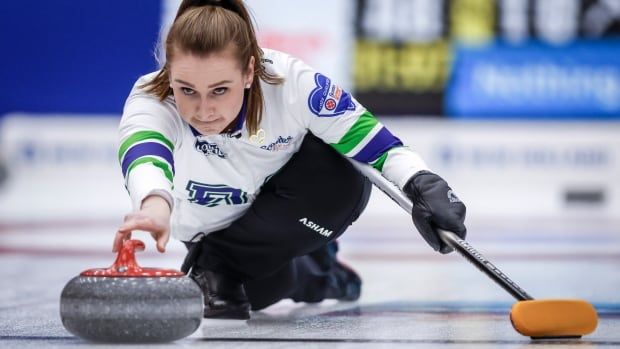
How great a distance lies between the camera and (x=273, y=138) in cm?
252

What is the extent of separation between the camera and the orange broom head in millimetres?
2180

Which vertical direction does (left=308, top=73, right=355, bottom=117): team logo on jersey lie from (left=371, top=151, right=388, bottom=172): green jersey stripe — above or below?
above

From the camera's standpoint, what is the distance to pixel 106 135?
28.2 ft

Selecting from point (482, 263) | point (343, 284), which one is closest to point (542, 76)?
point (343, 284)

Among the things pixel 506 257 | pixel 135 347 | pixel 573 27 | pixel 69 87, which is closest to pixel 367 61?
pixel 573 27

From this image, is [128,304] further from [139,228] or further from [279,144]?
[279,144]

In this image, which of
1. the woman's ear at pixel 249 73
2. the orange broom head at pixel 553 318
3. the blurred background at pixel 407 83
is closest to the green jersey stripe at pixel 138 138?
the woman's ear at pixel 249 73

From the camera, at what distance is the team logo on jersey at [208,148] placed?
2.48 meters

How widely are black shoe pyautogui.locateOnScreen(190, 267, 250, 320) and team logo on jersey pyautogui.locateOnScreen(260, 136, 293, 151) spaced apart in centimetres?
40

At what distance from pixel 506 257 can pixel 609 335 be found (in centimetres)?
262

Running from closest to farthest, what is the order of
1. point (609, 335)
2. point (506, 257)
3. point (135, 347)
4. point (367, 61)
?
point (135, 347), point (609, 335), point (506, 257), point (367, 61)

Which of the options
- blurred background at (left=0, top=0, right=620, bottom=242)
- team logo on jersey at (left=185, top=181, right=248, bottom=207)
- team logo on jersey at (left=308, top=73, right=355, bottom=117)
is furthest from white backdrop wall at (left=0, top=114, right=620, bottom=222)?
team logo on jersey at (left=308, top=73, right=355, bottom=117)

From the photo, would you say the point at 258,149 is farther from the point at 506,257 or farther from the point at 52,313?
the point at 506,257

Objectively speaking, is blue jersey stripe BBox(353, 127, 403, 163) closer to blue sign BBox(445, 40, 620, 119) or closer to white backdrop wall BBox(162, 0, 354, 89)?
white backdrop wall BBox(162, 0, 354, 89)
